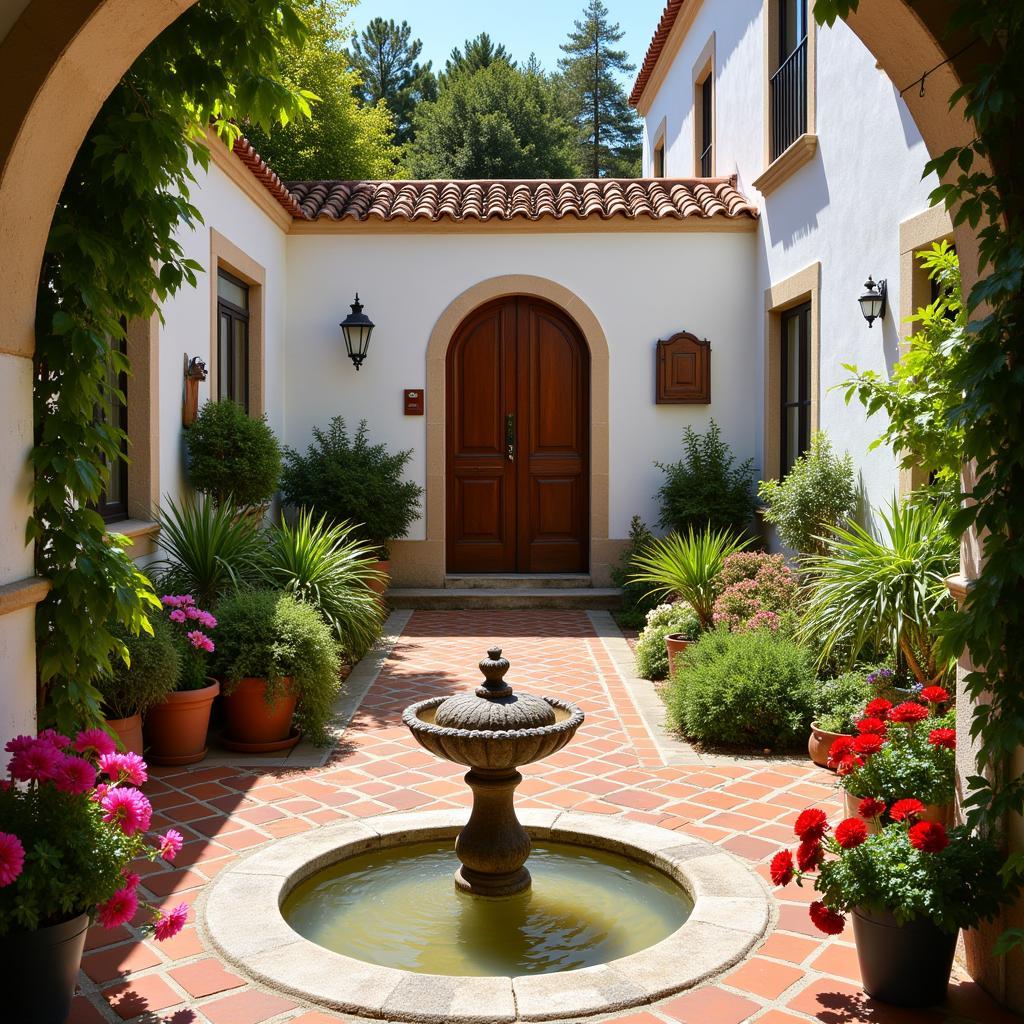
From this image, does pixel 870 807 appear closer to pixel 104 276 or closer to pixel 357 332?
pixel 104 276

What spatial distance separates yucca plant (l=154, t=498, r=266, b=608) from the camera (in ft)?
22.6

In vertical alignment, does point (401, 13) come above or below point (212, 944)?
above

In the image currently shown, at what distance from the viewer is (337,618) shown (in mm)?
7469

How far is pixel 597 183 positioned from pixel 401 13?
2520 cm

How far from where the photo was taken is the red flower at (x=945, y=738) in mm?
3719

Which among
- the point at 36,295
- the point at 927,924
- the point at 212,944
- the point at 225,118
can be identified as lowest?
the point at 212,944

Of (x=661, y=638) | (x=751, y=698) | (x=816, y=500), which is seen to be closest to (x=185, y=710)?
(x=751, y=698)

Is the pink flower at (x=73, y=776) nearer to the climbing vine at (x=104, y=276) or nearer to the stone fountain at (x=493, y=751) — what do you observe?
the climbing vine at (x=104, y=276)

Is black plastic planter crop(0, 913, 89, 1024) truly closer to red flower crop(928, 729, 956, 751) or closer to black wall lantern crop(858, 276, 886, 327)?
red flower crop(928, 729, 956, 751)

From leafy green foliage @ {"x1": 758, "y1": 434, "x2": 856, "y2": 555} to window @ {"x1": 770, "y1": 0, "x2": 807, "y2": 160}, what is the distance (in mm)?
2952

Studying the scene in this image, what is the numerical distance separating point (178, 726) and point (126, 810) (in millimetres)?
2723

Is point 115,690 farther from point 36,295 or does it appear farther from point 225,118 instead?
A: point 225,118

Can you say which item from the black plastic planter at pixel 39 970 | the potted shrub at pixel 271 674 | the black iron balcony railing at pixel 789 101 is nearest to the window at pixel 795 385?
the black iron balcony railing at pixel 789 101

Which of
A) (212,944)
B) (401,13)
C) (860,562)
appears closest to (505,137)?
(401,13)
